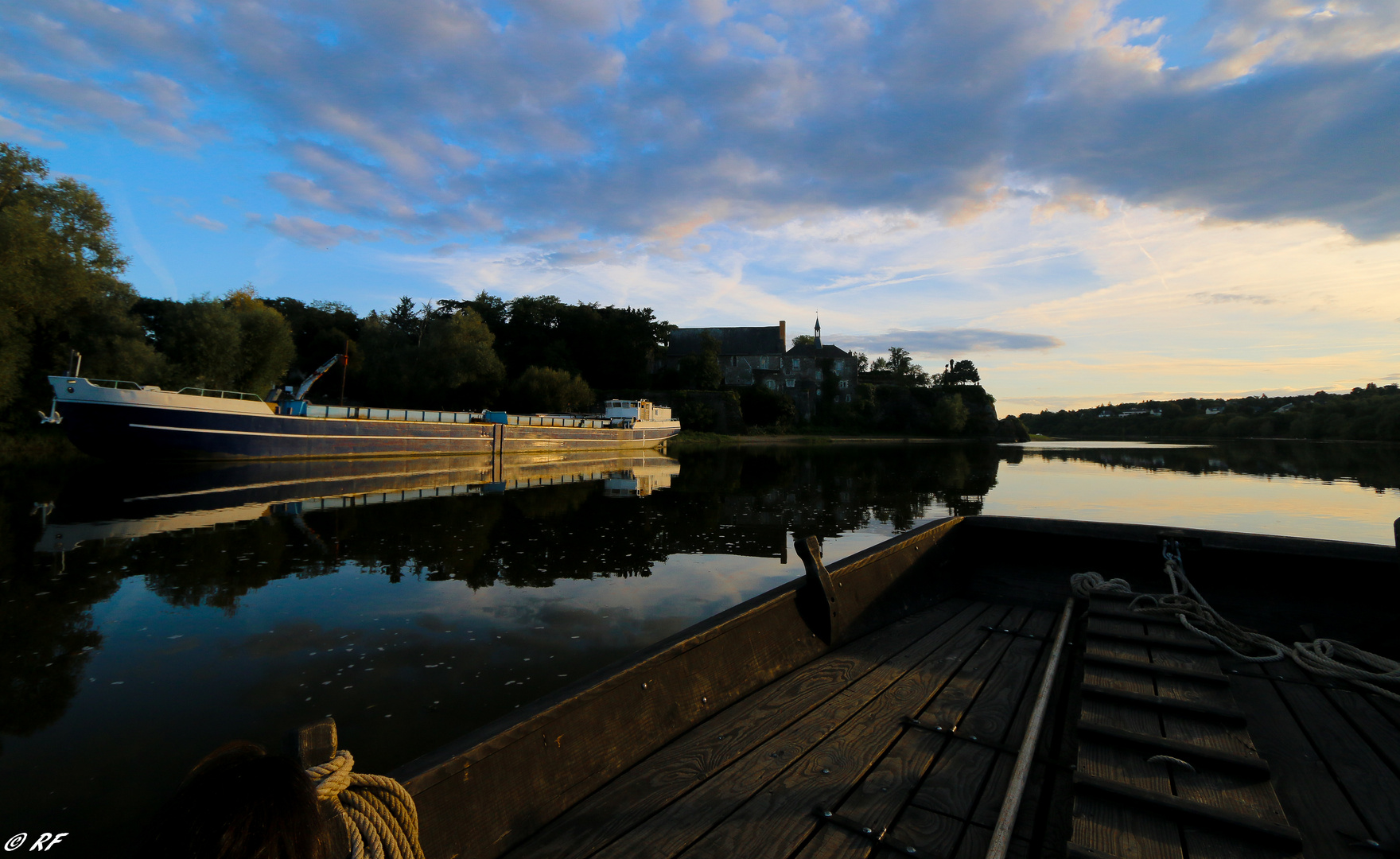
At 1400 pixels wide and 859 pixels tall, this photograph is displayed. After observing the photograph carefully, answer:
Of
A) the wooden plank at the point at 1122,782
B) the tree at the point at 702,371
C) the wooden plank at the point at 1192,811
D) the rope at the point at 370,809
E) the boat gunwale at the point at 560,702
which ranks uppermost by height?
the tree at the point at 702,371

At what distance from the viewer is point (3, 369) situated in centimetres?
2158

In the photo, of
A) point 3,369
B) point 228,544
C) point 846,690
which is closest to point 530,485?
point 228,544

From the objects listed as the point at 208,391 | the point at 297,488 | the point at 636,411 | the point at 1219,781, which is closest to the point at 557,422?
the point at 636,411

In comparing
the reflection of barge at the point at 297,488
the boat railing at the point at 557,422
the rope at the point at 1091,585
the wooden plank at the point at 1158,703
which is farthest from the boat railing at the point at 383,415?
the wooden plank at the point at 1158,703

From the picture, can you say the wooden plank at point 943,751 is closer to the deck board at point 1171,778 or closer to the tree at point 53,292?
the deck board at point 1171,778

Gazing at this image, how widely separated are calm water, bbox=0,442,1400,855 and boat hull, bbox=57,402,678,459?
2.33 meters

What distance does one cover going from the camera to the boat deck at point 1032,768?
2.03 meters

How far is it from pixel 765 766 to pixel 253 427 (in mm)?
26358

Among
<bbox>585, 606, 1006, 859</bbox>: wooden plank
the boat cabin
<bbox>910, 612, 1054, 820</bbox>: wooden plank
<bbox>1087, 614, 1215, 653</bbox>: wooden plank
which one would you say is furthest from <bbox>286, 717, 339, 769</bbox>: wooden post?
the boat cabin

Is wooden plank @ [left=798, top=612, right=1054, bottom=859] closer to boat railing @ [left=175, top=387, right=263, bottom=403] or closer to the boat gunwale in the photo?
the boat gunwale

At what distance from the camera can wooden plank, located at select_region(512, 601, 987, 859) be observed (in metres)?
2.14

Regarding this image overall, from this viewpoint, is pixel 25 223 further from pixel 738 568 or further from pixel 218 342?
pixel 738 568

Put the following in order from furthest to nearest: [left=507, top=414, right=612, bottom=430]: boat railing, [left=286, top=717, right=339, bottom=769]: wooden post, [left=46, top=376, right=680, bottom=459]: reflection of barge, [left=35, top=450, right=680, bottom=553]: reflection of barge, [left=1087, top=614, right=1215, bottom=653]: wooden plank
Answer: [left=507, top=414, right=612, bottom=430]: boat railing < [left=46, top=376, right=680, bottom=459]: reflection of barge < [left=35, top=450, right=680, bottom=553]: reflection of barge < [left=1087, top=614, right=1215, bottom=653]: wooden plank < [left=286, top=717, right=339, bottom=769]: wooden post

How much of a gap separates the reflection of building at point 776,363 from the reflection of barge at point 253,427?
36607 millimetres
